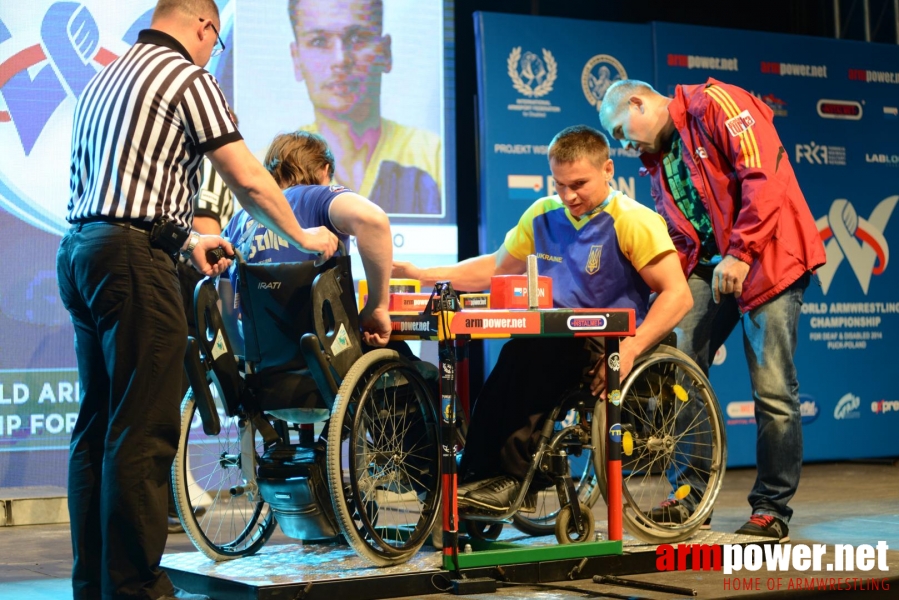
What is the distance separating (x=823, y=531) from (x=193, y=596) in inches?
82.1

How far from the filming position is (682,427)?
11.4 ft

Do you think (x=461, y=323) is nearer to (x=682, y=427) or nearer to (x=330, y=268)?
(x=330, y=268)

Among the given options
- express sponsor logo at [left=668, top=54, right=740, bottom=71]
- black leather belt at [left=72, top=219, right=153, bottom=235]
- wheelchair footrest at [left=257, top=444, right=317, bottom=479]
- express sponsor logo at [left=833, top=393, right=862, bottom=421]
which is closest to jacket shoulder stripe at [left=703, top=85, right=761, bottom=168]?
wheelchair footrest at [left=257, top=444, right=317, bottom=479]

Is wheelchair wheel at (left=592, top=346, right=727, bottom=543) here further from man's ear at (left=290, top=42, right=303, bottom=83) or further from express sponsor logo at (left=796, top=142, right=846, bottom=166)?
express sponsor logo at (left=796, top=142, right=846, bottom=166)

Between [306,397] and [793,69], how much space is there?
13.6ft

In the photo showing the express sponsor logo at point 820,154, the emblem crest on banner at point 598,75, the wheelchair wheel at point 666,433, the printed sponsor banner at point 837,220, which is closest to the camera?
the wheelchair wheel at point 666,433

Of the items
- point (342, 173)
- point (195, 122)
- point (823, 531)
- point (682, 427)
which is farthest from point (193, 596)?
point (342, 173)

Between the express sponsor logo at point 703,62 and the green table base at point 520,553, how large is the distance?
132 inches

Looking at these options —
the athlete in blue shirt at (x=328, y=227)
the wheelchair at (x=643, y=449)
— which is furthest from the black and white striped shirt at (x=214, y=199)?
the wheelchair at (x=643, y=449)

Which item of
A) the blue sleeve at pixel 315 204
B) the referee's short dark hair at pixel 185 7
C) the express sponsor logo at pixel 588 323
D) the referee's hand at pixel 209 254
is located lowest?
the express sponsor logo at pixel 588 323

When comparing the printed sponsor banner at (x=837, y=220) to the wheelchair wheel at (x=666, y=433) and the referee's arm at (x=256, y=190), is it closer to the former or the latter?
the wheelchair wheel at (x=666, y=433)

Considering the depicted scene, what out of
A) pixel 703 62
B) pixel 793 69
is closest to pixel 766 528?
pixel 703 62

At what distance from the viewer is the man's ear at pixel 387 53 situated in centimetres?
519

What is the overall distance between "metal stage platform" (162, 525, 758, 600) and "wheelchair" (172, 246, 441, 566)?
72 mm
